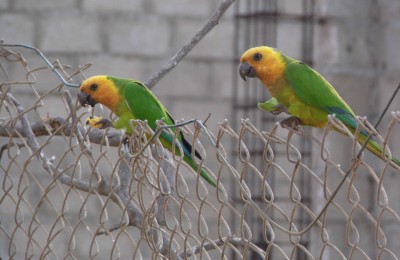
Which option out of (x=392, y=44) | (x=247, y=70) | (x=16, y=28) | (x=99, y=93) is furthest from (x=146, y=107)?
(x=392, y=44)

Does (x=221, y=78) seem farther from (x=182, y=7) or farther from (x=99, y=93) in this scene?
(x=99, y=93)

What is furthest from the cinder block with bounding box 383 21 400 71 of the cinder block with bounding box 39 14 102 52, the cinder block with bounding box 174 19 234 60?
the cinder block with bounding box 39 14 102 52

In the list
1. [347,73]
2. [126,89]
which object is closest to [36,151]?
[126,89]

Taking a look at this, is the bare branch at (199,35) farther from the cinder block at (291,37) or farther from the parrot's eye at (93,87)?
the cinder block at (291,37)

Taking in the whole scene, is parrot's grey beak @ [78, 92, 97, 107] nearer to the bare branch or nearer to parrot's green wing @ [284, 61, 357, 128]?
the bare branch

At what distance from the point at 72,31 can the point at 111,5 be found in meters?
0.21

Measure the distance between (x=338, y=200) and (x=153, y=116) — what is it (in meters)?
1.99

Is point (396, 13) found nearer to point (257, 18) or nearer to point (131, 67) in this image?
point (257, 18)

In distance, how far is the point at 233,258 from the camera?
438cm

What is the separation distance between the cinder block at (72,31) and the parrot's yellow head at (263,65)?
79.4 inches

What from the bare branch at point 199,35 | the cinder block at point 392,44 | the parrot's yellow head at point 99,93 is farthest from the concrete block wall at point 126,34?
the parrot's yellow head at point 99,93

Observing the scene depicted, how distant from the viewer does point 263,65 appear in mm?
2406

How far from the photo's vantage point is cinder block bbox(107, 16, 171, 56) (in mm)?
4340

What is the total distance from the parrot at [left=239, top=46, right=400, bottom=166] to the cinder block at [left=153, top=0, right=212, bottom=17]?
1.92 meters
